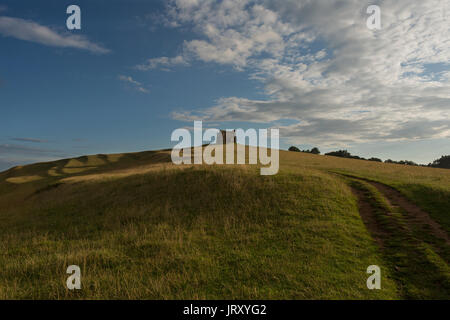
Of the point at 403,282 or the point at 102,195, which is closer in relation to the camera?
the point at 403,282

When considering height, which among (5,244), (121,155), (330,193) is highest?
(121,155)

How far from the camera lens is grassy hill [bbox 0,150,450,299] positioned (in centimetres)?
903

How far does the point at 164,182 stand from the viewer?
83.8 feet

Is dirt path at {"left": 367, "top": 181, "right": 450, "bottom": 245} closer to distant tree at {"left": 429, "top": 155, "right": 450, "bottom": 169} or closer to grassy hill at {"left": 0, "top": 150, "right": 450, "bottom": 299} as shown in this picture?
grassy hill at {"left": 0, "top": 150, "right": 450, "bottom": 299}

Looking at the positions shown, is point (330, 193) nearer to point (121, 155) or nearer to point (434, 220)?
point (434, 220)

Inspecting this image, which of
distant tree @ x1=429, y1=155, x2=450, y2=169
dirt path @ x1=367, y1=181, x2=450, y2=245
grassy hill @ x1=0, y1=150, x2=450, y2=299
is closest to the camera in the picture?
grassy hill @ x1=0, y1=150, x2=450, y2=299

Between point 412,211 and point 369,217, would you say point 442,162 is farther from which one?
point 369,217

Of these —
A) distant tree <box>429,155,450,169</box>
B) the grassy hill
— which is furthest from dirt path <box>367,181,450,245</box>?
distant tree <box>429,155,450,169</box>

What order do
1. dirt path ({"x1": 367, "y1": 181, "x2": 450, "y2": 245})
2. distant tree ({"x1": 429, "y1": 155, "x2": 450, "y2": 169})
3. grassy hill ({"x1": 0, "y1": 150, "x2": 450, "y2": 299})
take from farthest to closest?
distant tree ({"x1": 429, "y1": 155, "x2": 450, "y2": 169}) < dirt path ({"x1": 367, "y1": 181, "x2": 450, "y2": 245}) < grassy hill ({"x1": 0, "y1": 150, "x2": 450, "y2": 299})

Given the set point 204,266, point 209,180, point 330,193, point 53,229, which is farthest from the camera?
point 209,180

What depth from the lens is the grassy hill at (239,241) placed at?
9.03 m

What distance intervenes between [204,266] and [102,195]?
20000 millimetres

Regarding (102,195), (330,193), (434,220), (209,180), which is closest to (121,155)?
(102,195)

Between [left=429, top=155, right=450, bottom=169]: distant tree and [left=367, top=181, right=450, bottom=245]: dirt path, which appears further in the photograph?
[left=429, top=155, right=450, bottom=169]: distant tree
